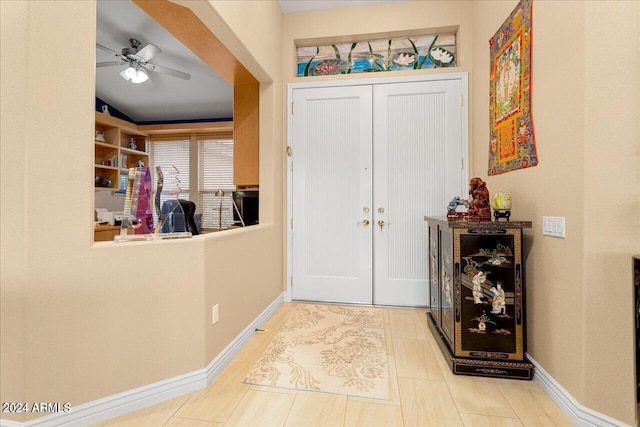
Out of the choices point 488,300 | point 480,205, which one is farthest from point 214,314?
point 480,205

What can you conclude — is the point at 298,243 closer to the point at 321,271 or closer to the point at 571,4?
the point at 321,271

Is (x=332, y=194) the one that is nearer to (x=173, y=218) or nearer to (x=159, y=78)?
(x=173, y=218)

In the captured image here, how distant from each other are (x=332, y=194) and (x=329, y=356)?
1.72 metres

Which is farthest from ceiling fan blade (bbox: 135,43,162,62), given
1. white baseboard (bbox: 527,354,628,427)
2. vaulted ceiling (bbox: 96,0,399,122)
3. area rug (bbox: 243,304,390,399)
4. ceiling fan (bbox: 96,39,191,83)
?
white baseboard (bbox: 527,354,628,427)

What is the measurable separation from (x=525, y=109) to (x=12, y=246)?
2.92 m

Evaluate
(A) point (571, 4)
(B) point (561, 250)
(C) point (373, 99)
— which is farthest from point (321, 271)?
(A) point (571, 4)

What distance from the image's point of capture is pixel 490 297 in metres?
1.92

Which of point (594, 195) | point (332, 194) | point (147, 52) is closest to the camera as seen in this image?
point (594, 195)

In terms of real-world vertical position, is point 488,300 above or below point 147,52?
below

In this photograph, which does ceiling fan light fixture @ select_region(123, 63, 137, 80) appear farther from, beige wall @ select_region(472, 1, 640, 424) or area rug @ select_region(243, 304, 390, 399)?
beige wall @ select_region(472, 1, 640, 424)

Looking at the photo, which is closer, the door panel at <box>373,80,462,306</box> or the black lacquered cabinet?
the black lacquered cabinet

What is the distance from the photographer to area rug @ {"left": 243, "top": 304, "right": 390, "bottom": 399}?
183cm

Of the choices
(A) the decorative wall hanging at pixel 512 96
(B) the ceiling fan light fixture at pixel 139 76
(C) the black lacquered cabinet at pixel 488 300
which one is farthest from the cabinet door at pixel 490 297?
(B) the ceiling fan light fixture at pixel 139 76

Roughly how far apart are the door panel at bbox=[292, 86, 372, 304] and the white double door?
11 mm
